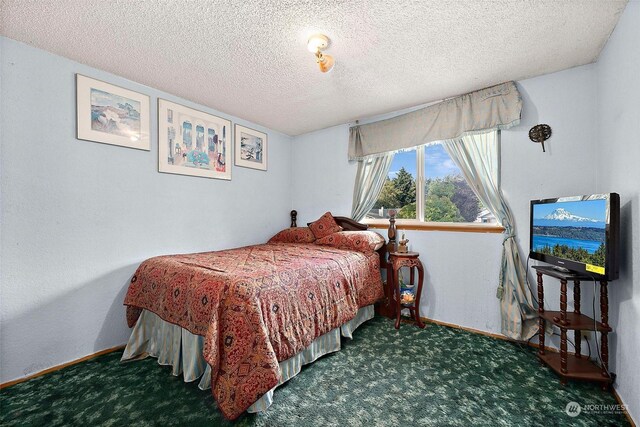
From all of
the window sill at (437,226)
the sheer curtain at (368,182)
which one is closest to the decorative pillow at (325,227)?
the sheer curtain at (368,182)

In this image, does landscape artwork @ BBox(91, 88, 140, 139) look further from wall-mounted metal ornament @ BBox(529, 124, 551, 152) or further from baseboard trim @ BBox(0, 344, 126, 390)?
wall-mounted metal ornament @ BBox(529, 124, 551, 152)

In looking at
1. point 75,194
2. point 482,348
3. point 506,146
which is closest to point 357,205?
point 506,146

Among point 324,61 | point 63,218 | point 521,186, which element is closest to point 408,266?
point 521,186

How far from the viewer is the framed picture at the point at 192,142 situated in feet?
9.01

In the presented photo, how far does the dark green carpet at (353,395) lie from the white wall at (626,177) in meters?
0.28

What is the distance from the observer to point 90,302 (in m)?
2.26

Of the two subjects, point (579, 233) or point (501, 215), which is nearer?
point (579, 233)

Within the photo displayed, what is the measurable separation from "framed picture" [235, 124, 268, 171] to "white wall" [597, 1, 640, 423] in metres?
3.55

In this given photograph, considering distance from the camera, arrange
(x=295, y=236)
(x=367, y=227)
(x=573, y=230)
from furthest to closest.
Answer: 1. (x=295, y=236)
2. (x=367, y=227)
3. (x=573, y=230)

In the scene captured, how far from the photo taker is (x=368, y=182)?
11.5 feet

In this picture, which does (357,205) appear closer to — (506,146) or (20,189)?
(506,146)

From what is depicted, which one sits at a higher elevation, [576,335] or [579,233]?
[579,233]

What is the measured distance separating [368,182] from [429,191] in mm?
777

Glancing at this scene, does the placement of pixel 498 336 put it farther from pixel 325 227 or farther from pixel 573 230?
pixel 325 227
